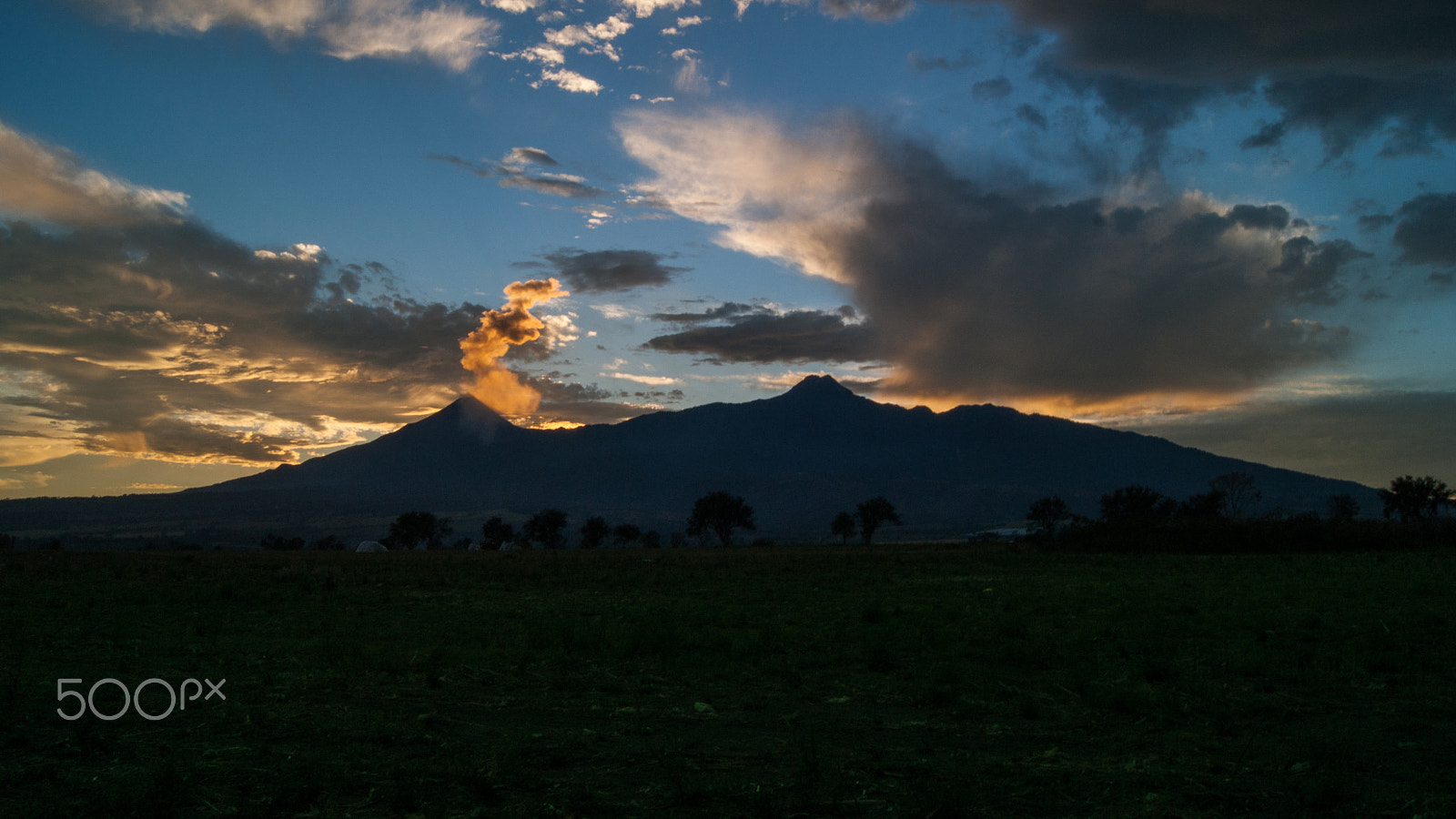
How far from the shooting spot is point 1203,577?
2928 cm

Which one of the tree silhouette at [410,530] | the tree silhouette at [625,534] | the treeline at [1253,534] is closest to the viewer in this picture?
the treeline at [1253,534]

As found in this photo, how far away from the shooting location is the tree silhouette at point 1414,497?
315 feet

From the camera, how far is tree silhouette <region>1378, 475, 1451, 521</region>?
9588 centimetres

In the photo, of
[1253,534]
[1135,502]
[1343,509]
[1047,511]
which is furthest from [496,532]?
A: [1343,509]

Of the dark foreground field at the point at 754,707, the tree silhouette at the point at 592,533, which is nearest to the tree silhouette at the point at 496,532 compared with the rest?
the tree silhouette at the point at 592,533

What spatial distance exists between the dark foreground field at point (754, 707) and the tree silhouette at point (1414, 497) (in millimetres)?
99945

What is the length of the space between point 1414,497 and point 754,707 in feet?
400

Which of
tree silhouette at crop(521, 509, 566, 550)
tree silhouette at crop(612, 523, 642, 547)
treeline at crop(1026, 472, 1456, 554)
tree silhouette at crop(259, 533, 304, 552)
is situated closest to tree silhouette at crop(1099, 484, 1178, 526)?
treeline at crop(1026, 472, 1456, 554)

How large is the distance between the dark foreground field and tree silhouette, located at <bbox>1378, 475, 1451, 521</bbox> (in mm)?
99945

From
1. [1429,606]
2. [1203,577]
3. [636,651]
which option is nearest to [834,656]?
[636,651]

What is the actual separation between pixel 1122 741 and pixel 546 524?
12776cm

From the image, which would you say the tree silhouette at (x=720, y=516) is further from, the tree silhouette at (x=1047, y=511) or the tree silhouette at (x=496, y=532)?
the tree silhouette at (x=1047, y=511)

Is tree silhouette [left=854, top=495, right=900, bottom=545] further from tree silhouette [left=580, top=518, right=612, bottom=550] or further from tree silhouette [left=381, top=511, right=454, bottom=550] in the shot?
tree silhouette [left=381, top=511, right=454, bottom=550]

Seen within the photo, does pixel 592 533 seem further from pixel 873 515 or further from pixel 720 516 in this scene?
pixel 873 515
